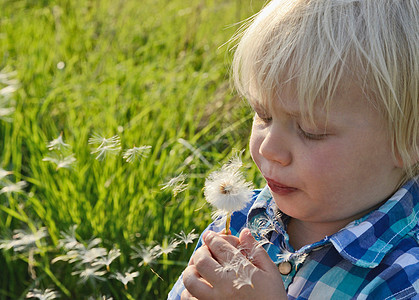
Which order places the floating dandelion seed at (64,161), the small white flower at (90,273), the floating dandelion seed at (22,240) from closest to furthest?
Result: the small white flower at (90,273), the floating dandelion seed at (64,161), the floating dandelion seed at (22,240)

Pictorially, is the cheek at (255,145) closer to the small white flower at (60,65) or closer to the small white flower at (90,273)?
the small white flower at (90,273)

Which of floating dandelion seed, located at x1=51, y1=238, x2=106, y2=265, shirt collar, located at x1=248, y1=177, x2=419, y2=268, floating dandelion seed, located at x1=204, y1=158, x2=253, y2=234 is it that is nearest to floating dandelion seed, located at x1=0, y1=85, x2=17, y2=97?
floating dandelion seed, located at x1=51, y1=238, x2=106, y2=265

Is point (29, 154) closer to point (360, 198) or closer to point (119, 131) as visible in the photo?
point (119, 131)

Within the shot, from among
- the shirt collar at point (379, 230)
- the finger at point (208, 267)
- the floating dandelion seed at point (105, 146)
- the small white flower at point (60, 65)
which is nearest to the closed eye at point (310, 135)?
the shirt collar at point (379, 230)

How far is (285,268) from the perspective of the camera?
4.61 ft

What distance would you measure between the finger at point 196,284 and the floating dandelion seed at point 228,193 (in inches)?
4.6

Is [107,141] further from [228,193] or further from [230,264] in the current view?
[230,264]

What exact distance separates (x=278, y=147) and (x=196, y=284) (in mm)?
348

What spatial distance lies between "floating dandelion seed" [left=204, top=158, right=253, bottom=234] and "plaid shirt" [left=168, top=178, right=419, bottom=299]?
0.15m

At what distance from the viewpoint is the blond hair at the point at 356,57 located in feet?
4.05

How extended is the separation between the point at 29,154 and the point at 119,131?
497 millimetres

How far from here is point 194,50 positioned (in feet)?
11.1

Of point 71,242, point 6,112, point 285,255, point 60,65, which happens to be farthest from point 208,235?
point 60,65

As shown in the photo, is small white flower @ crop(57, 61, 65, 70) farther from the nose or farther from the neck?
the nose
